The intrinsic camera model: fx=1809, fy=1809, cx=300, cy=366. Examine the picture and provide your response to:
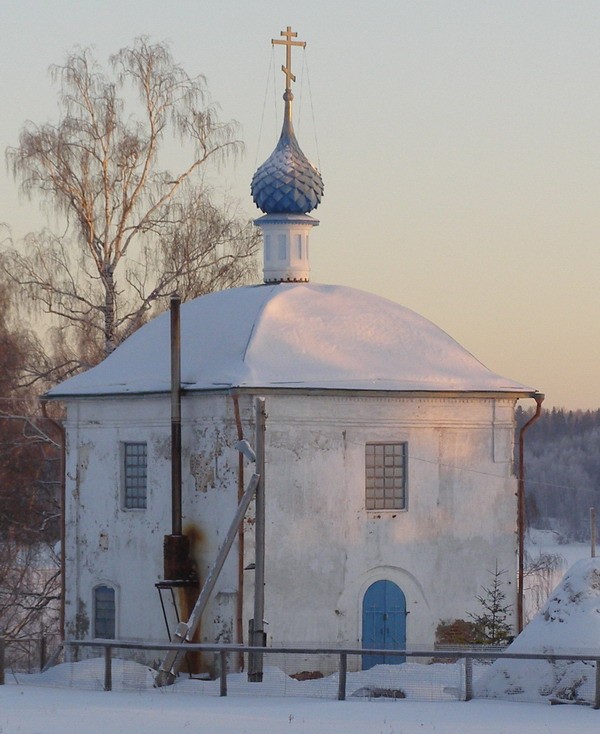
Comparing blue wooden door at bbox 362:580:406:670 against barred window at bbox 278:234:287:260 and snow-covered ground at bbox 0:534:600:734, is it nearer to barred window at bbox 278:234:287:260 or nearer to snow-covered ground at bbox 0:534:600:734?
snow-covered ground at bbox 0:534:600:734

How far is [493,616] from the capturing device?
29125 millimetres

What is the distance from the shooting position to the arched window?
1183 inches

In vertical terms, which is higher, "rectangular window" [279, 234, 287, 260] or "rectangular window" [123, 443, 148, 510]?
"rectangular window" [279, 234, 287, 260]

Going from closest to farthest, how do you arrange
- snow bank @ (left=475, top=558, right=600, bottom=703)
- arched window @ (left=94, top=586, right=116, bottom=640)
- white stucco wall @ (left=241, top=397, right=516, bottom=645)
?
snow bank @ (left=475, top=558, right=600, bottom=703)
white stucco wall @ (left=241, top=397, right=516, bottom=645)
arched window @ (left=94, top=586, right=116, bottom=640)

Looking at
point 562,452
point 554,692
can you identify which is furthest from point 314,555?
point 562,452

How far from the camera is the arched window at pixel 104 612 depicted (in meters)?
30.0

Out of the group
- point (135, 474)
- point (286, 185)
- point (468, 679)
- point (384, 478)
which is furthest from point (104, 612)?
point (468, 679)

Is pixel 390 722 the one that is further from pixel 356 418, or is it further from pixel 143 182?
pixel 143 182

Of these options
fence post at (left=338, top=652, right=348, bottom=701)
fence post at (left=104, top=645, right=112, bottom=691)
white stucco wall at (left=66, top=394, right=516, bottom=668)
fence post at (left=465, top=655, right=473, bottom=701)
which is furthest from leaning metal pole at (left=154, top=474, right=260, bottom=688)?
fence post at (left=465, top=655, right=473, bottom=701)

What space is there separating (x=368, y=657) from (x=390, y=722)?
7815 mm

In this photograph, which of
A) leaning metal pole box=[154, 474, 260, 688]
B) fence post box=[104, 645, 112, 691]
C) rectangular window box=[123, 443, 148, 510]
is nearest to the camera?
fence post box=[104, 645, 112, 691]

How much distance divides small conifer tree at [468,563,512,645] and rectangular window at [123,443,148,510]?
573 cm

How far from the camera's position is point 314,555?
92.2 ft

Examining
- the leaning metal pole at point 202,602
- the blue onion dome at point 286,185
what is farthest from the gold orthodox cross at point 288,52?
the leaning metal pole at point 202,602
